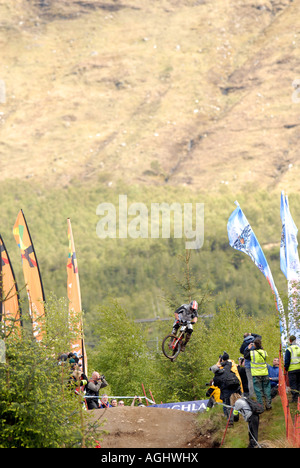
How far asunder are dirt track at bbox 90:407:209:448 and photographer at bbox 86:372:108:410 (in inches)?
17.7

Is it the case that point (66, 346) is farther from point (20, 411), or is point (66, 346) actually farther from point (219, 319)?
point (219, 319)

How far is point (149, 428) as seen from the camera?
21578 millimetres

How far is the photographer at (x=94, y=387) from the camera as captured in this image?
2173 centimetres

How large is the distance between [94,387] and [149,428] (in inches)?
70.0

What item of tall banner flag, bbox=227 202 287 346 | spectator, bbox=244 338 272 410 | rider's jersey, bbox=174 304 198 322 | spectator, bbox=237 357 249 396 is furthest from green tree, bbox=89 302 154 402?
spectator, bbox=244 338 272 410

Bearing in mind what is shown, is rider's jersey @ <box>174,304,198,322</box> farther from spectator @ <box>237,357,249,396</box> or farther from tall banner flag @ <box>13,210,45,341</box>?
tall banner flag @ <box>13,210,45,341</box>

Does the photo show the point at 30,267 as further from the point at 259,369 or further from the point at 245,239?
the point at 259,369

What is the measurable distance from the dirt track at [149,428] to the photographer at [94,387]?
45 centimetres

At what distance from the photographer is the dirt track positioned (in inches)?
800

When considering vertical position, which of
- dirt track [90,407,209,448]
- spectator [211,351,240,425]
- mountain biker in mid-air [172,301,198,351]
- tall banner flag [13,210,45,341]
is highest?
tall banner flag [13,210,45,341]

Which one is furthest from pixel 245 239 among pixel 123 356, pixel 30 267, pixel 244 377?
pixel 123 356

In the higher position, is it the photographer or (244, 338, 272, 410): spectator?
(244, 338, 272, 410): spectator

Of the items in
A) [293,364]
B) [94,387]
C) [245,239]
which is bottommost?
[94,387]
